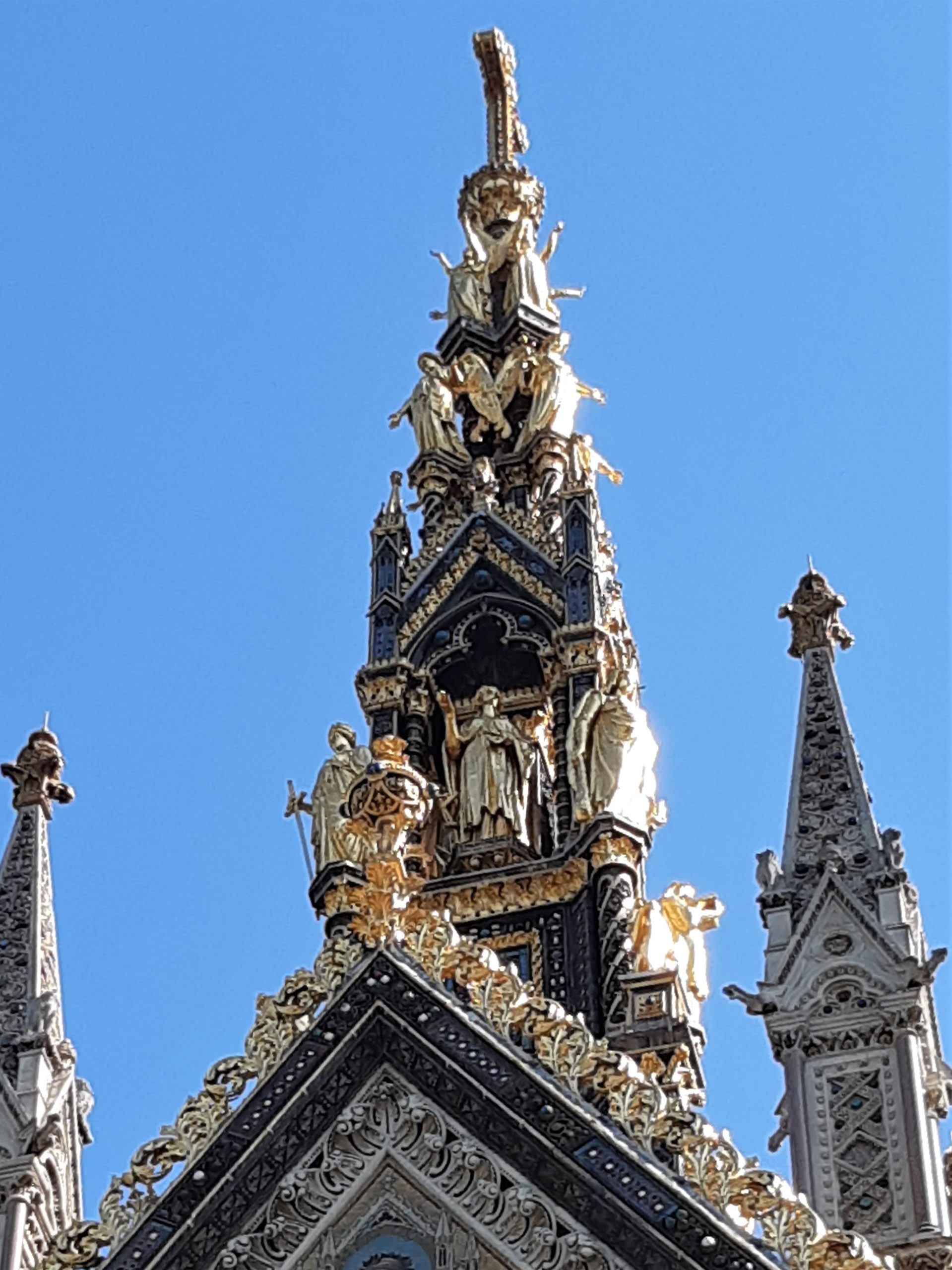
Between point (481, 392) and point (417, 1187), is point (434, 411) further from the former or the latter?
point (417, 1187)

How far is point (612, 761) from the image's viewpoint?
1041 inches

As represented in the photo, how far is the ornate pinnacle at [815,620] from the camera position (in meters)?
23.4

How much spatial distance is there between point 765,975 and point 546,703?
759 centimetres

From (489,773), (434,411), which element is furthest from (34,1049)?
(434,411)

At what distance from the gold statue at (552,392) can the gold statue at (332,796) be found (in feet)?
16.8

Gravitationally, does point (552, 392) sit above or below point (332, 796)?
above

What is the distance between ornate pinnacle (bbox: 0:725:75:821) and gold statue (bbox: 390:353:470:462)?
25.6ft

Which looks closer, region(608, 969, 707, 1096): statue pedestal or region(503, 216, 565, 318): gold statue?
region(608, 969, 707, 1096): statue pedestal

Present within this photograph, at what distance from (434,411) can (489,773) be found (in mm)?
5466

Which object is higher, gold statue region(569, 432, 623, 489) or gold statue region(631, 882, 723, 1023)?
gold statue region(569, 432, 623, 489)

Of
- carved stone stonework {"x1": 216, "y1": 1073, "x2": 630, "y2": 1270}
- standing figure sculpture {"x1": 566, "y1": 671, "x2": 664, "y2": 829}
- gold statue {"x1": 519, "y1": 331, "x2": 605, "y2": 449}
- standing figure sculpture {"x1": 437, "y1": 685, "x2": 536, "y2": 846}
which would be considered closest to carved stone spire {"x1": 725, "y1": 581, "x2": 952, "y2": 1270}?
carved stone stonework {"x1": 216, "y1": 1073, "x2": 630, "y2": 1270}

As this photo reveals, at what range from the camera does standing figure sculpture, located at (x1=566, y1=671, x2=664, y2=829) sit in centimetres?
2622

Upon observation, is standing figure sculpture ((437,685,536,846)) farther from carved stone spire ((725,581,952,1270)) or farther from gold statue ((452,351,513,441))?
carved stone spire ((725,581,952,1270))

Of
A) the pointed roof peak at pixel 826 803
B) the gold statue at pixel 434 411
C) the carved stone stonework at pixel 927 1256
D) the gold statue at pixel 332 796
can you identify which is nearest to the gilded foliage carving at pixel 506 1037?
the carved stone stonework at pixel 927 1256
